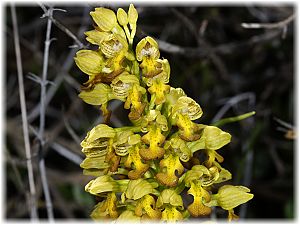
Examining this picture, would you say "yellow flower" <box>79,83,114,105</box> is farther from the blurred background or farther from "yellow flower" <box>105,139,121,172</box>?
the blurred background

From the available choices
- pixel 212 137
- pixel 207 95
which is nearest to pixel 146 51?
pixel 212 137

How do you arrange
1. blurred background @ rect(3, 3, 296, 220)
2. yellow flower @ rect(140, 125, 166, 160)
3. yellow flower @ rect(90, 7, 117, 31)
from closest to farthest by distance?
yellow flower @ rect(140, 125, 166, 160) → yellow flower @ rect(90, 7, 117, 31) → blurred background @ rect(3, 3, 296, 220)

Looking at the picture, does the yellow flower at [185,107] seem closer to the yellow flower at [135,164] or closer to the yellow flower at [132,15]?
the yellow flower at [135,164]

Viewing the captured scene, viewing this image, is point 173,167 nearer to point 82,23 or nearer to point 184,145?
point 184,145

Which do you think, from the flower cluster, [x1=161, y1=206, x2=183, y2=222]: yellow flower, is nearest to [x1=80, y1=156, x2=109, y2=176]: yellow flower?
the flower cluster

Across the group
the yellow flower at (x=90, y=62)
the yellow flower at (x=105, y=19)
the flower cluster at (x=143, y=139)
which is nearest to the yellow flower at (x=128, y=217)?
the flower cluster at (x=143, y=139)
